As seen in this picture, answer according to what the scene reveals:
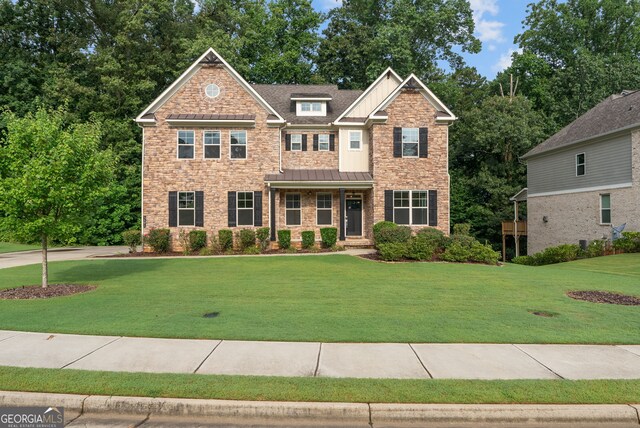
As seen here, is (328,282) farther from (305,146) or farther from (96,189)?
(305,146)

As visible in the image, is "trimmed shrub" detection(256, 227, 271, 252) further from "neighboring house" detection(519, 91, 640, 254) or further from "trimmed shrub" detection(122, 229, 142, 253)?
"neighboring house" detection(519, 91, 640, 254)

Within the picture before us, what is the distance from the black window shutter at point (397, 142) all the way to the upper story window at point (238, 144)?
7.99m

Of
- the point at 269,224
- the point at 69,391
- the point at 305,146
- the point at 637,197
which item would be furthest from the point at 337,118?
the point at 69,391

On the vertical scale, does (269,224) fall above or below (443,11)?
below

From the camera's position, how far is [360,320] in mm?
6801

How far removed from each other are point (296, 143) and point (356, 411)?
19.0m

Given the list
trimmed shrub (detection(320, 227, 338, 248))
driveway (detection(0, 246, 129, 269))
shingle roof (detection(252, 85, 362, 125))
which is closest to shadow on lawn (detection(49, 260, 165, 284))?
driveway (detection(0, 246, 129, 269))

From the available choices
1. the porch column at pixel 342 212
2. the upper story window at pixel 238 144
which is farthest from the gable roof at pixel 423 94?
the upper story window at pixel 238 144

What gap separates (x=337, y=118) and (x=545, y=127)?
21.3m

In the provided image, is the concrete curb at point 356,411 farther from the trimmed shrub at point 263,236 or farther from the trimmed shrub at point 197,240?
the trimmed shrub at point 197,240

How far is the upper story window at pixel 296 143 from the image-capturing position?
70.9ft

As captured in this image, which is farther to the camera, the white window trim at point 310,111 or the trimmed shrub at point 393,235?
the white window trim at point 310,111

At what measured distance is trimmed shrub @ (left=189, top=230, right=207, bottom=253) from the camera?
18925 millimetres

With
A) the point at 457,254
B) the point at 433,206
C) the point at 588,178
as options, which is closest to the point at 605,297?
the point at 457,254
